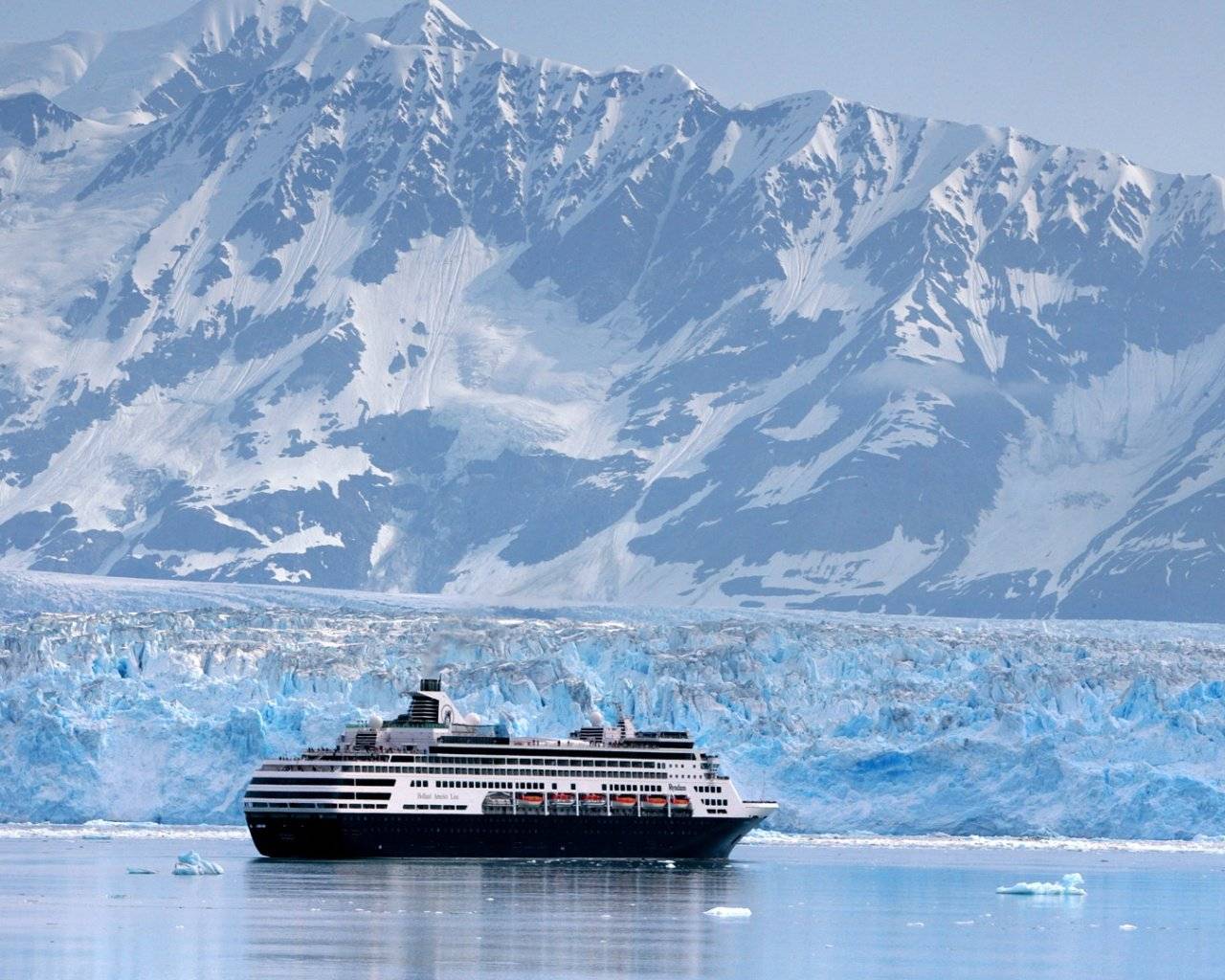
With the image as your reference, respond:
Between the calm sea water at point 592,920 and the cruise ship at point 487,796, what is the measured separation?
1.25 metres

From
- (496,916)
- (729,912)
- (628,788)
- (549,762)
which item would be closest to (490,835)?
(549,762)

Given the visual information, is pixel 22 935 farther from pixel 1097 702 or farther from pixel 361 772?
pixel 1097 702

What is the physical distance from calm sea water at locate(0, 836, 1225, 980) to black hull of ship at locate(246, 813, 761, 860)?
3.39 ft

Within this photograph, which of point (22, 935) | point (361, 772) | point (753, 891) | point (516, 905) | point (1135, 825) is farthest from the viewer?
point (1135, 825)

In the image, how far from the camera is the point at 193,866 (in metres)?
74.3

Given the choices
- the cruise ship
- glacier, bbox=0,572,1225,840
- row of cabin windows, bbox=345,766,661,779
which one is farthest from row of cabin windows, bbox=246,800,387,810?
glacier, bbox=0,572,1225,840

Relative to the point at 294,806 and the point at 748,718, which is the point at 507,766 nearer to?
the point at 294,806

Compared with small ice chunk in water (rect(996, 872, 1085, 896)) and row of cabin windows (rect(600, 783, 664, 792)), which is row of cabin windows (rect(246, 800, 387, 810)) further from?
small ice chunk in water (rect(996, 872, 1085, 896))

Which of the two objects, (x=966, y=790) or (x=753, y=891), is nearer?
(x=753, y=891)

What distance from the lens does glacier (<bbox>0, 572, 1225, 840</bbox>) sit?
9512 cm

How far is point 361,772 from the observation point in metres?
83.0

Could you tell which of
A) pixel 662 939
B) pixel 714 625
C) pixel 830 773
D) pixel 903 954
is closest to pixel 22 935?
pixel 662 939

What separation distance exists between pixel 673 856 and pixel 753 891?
13384mm

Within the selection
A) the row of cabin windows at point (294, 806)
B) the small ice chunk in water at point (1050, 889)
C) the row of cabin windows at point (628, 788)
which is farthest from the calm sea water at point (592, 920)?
the row of cabin windows at point (628, 788)
